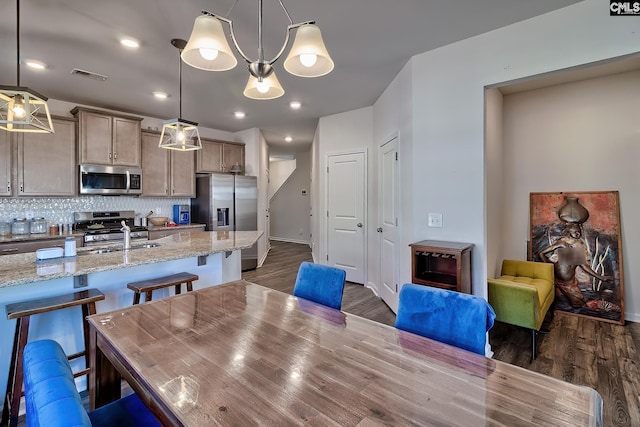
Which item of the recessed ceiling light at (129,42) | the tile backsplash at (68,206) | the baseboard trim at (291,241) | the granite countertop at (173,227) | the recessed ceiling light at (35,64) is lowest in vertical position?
the baseboard trim at (291,241)

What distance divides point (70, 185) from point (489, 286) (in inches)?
201

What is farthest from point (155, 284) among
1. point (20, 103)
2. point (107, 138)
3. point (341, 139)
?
point (341, 139)

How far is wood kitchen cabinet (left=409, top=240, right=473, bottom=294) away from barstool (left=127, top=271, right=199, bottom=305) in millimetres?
1865

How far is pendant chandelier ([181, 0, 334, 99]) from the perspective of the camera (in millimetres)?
1436

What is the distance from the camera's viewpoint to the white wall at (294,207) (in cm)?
918

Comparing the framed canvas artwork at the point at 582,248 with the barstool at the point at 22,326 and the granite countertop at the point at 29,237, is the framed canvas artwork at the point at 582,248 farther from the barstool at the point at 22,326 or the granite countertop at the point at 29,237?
the granite countertop at the point at 29,237

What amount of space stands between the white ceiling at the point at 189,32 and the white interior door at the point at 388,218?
89cm

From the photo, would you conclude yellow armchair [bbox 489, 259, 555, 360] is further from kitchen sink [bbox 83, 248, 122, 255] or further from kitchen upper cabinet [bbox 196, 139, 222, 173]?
kitchen upper cabinet [bbox 196, 139, 222, 173]

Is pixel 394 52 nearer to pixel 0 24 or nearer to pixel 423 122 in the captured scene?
pixel 423 122

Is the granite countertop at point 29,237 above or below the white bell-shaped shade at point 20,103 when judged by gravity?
below

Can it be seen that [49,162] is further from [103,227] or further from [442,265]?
[442,265]

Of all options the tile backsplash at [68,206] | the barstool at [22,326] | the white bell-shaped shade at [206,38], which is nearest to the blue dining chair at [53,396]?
the barstool at [22,326]

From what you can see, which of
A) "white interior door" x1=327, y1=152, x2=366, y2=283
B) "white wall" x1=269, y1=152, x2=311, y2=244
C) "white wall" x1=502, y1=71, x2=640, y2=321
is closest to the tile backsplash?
"white interior door" x1=327, y1=152, x2=366, y2=283

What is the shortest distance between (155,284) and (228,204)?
3.26 m
